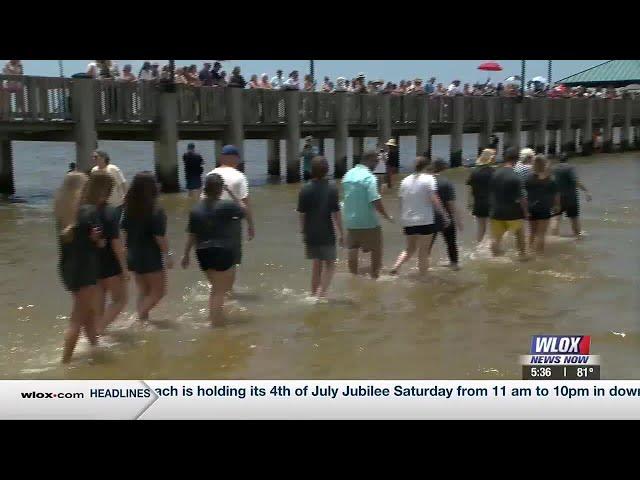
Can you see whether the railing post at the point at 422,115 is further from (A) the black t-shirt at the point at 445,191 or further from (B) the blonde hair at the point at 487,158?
(A) the black t-shirt at the point at 445,191

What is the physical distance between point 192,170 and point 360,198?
8482 mm

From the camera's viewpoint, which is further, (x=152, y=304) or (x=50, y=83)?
(x=50, y=83)

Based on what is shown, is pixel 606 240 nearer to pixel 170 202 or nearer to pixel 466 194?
pixel 466 194

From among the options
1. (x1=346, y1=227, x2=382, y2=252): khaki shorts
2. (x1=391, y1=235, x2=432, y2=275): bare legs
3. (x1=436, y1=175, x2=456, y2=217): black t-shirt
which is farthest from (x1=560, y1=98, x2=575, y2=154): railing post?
(x1=346, y1=227, x2=382, y2=252): khaki shorts

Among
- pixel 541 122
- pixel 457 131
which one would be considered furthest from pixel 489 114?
pixel 457 131

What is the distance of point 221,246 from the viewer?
6996 mm

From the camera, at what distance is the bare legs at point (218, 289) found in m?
7.13

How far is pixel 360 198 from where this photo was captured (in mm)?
8570

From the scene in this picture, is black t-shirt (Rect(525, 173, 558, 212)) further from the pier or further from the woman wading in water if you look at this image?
the woman wading in water

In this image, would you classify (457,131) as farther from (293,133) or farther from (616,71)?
(616,71)

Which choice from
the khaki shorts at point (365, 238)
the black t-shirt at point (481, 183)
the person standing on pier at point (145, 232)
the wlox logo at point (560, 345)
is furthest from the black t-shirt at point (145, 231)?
the black t-shirt at point (481, 183)

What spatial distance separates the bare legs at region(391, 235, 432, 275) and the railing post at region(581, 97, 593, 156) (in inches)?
470
